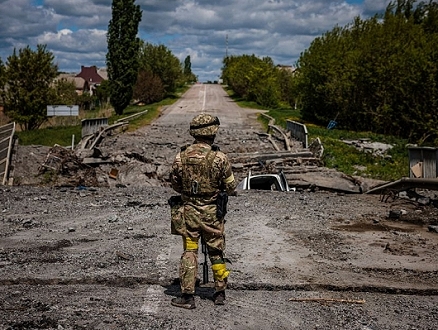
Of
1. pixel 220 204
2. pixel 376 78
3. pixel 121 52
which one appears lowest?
pixel 220 204

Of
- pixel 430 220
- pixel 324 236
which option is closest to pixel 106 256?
pixel 324 236

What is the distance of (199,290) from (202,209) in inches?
39.4

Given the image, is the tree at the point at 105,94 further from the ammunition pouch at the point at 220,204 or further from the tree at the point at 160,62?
the ammunition pouch at the point at 220,204

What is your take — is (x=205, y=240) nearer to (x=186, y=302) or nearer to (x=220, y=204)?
(x=220, y=204)

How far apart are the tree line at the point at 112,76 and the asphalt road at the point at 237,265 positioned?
21.2 meters

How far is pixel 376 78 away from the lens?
28.5 metres

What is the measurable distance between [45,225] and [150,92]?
48855 millimetres

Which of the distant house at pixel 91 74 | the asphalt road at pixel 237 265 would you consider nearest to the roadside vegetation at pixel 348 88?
the asphalt road at pixel 237 265

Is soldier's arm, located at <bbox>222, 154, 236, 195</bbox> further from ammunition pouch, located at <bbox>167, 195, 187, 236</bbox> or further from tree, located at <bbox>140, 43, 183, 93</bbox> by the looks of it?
tree, located at <bbox>140, 43, 183, 93</bbox>

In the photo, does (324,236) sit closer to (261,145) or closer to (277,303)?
(277,303)

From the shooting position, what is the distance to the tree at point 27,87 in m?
31.7

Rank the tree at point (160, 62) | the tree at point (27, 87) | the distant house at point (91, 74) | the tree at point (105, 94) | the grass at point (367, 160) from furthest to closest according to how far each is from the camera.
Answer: the distant house at point (91, 74) → the tree at point (160, 62) → the tree at point (105, 94) → the tree at point (27, 87) → the grass at point (367, 160)

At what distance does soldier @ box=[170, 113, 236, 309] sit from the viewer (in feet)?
17.1

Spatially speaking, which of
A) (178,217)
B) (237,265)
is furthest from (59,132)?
(178,217)
